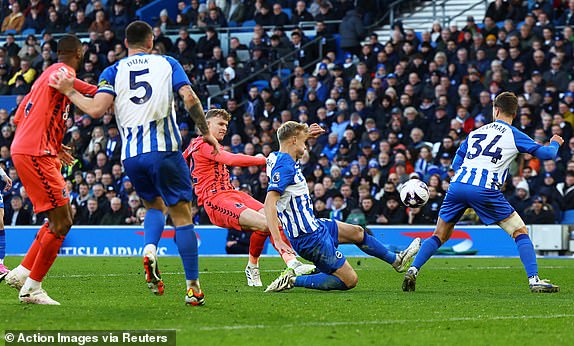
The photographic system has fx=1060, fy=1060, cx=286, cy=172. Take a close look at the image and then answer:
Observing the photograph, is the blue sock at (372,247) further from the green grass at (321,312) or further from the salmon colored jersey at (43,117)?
the salmon colored jersey at (43,117)

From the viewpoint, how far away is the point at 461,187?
1201cm

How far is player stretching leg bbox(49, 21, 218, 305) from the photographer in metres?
9.02

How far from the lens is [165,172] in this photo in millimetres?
9016

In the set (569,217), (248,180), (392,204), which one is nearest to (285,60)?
(248,180)

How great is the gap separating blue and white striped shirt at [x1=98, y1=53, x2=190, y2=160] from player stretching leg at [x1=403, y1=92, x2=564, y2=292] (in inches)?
153

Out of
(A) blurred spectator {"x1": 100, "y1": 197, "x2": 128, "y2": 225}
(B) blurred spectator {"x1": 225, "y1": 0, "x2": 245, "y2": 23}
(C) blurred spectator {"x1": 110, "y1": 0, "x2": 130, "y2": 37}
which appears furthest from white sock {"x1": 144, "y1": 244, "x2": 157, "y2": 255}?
(C) blurred spectator {"x1": 110, "y1": 0, "x2": 130, "y2": 37}

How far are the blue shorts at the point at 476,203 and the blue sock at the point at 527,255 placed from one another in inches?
12.6

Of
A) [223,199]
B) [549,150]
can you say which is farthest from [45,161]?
[549,150]

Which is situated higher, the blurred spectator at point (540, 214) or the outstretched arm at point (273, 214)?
the outstretched arm at point (273, 214)

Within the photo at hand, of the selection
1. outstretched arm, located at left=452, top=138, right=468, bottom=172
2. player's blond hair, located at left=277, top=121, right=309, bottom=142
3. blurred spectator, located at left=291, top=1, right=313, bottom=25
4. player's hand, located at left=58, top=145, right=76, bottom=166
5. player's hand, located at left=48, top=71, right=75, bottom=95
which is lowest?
outstretched arm, located at left=452, top=138, right=468, bottom=172

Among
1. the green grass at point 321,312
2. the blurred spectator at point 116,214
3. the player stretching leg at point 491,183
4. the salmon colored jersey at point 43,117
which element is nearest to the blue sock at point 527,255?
the player stretching leg at point 491,183

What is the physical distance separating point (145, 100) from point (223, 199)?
4.22 m

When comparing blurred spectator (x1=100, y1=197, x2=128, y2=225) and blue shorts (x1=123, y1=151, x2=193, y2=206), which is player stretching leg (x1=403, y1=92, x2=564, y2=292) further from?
blurred spectator (x1=100, y1=197, x2=128, y2=225)

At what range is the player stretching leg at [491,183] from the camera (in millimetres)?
11914
